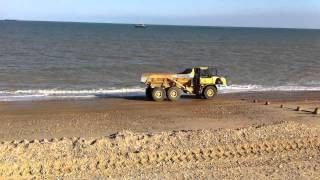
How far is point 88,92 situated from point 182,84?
19.0ft

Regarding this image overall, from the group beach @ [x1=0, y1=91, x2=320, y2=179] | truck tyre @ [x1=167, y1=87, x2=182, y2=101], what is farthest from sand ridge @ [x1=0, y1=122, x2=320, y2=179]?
truck tyre @ [x1=167, y1=87, x2=182, y2=101]

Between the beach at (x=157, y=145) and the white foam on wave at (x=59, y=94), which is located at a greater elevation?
the beach at (x=157, y=145)

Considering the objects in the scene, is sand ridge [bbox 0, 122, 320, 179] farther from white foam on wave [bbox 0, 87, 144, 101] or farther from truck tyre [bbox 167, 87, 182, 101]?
white foam on wave [bbox 0, 87, 144, 101]

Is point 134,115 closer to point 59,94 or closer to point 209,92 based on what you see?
point 209,92

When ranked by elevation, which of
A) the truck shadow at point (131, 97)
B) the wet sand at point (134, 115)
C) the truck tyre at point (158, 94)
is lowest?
the truck shadow at point (131, 97)

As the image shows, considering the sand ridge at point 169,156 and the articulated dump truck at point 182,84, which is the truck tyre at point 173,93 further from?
the sand ridge at point 169,156

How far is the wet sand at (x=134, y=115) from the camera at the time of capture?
1759cm

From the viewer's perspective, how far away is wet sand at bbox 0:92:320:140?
17.6 metres

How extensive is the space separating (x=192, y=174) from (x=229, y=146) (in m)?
2.34

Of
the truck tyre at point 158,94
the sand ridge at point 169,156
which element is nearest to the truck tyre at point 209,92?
the truck tyre at point 158,94

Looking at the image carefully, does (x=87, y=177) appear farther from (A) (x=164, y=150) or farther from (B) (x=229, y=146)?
(B) (x=229, y=146)

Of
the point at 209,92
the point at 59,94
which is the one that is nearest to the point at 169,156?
the point at 209,92

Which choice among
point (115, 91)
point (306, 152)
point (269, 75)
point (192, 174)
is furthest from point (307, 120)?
point (269, 75)

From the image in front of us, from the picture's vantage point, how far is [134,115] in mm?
20719
